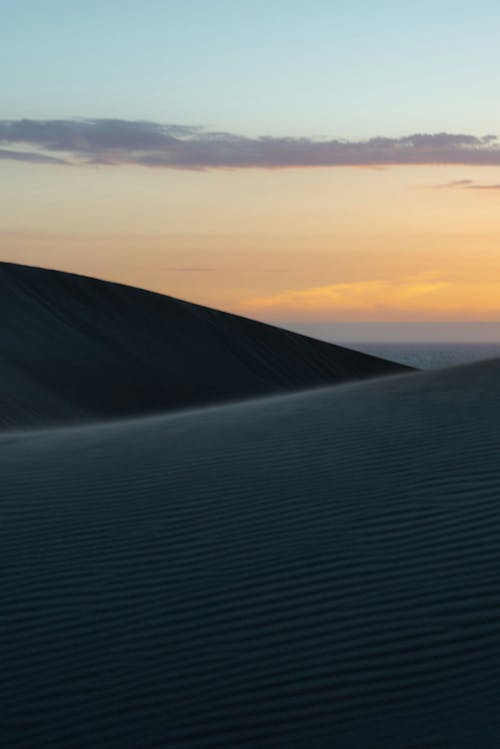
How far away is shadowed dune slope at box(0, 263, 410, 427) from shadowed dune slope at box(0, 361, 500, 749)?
13.6 metres

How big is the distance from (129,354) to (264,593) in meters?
24.6

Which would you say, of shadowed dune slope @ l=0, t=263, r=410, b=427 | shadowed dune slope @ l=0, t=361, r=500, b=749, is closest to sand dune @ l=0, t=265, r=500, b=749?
shadowed dune slope @ l=0, t=361, r=500, b=749

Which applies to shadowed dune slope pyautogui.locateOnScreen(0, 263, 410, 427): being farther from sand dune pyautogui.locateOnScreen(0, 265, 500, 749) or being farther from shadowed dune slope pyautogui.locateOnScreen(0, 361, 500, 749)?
shadowed dune slope pyautogui.locateOnScreen(0, 361, 500, 749)

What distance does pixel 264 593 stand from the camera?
5832mm

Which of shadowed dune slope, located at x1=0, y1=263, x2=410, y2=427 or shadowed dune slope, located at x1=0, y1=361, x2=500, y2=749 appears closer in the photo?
shadowed dune slope, located at x1=0, y1=361, x2=500, y2=749

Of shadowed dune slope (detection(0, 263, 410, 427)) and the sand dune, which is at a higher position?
the sand dune

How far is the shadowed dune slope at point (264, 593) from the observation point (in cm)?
473

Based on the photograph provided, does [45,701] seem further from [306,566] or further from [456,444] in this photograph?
[456,444]

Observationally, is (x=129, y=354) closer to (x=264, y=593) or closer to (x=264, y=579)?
(x=264, y=579)

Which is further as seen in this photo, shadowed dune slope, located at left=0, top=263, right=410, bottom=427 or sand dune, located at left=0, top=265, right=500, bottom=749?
shadowed dune slope, located at left=0, top=263, right=410, bottom=427

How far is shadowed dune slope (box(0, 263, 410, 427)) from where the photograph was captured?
25547 millimetres

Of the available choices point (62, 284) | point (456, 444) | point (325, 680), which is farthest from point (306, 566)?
point (62, 284)

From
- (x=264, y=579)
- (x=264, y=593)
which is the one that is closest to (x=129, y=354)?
(x=264, y=579)

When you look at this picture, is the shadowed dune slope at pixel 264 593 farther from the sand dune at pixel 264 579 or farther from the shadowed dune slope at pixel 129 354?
the shadowed dune slope at pixel 129 354
